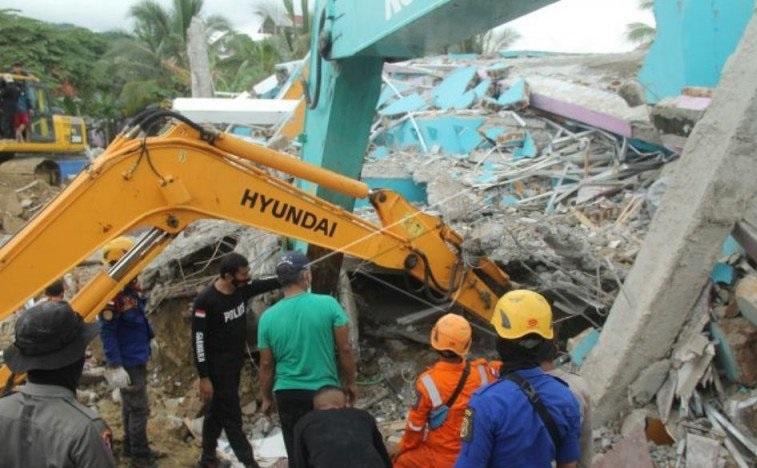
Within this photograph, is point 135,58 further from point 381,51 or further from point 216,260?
point 381,51

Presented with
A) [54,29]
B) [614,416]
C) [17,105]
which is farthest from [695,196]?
[54,29]

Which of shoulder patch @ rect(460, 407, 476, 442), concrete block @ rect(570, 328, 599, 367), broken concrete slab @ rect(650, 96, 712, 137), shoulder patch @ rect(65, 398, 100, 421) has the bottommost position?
concrete block @ rect(570, 328, 599, 367)

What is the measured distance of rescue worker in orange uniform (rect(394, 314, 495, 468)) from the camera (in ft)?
11.3

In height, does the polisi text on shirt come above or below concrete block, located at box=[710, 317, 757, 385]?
above

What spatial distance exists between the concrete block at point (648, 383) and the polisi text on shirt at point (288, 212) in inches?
84.4

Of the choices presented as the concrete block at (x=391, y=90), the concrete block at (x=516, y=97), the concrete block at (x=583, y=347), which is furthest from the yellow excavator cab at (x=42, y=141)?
the concrete block at (x=583, y=347)

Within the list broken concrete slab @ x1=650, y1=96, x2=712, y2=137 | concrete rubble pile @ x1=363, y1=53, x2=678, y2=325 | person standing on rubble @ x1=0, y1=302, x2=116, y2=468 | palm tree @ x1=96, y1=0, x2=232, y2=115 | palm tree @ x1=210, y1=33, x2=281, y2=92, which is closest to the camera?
person standing on rubble @ x1=0, y1=302, x2=116, y2=468

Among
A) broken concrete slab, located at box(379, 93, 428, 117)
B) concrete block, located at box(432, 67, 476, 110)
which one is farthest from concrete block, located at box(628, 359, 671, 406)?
broken concrete slab, located at box(379, 93, 428, 117)

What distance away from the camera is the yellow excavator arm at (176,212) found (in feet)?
12.4

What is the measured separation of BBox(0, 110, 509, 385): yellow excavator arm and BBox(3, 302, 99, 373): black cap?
1357mm

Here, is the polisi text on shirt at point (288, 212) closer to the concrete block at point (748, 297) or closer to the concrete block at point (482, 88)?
the concrete block at point (748, 297)

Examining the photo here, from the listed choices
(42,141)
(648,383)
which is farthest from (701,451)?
(42,141)

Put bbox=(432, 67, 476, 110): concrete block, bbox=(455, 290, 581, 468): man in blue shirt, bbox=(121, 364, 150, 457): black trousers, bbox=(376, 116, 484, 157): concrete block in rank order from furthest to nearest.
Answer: bbox=(432, 67, 476, 110): concrete block → bbox=(376, 116, 484, 157): concrete block → bbox=(121, 364, 150, 457): black trousers → bbox=(455, 290, 581, 468): man in blue shirt

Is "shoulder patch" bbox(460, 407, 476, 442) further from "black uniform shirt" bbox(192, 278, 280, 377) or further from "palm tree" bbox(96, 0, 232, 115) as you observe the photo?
"palm tree" bbox(96, 0, 232, 115)
